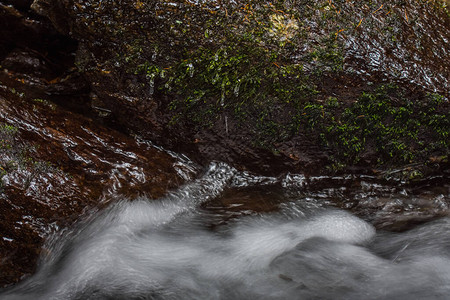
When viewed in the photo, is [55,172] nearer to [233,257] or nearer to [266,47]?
[233,257]

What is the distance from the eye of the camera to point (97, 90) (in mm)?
3584

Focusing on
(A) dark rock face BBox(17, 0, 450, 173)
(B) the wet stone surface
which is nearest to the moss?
(A) dark rock face BBox(17, 0, 450, 173)

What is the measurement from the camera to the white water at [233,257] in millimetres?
2682

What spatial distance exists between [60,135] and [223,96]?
167cm

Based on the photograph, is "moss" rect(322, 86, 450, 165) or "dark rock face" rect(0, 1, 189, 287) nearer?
"dark rock face" rect(0, 1, 189, 287)

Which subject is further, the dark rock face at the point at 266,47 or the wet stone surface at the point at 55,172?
the dark rock face at the point at 266,47

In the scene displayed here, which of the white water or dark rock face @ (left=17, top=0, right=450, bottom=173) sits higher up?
dark rock face @ (left=17, top=0, right=450, bottom=173)

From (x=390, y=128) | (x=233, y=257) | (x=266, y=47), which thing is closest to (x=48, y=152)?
(x=233, y=257)

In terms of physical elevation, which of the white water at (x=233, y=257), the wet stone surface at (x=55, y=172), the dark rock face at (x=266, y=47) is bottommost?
the white water at (x=233, y=257)

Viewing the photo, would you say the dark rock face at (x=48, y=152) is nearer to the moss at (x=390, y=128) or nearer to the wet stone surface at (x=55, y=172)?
the wet stone surface at (x=55, y=172)

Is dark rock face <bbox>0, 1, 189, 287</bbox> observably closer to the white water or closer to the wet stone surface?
the wet stone surface

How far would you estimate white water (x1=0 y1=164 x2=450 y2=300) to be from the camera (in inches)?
106

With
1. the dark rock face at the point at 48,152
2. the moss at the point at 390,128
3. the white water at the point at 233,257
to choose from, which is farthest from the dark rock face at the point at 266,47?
the white water at the point at 233,257

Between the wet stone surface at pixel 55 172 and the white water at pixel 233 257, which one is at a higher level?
the wet stone surface at pixel 55 172
